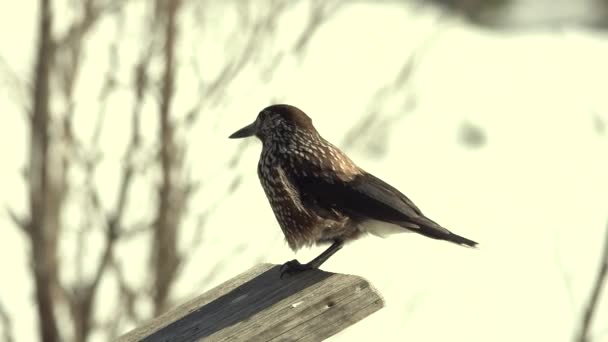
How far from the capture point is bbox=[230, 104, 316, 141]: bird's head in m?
3.99

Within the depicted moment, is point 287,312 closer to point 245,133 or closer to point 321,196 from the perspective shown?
point 321,196

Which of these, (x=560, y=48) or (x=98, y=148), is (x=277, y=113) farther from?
(x=560, y=48)

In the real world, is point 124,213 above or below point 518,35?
below

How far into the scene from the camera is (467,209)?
26.6 feet

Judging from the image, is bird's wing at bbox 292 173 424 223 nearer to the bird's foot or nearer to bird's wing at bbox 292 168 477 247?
bird's wing at bbox 292 168 477 247

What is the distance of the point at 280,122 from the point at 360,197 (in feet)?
1.89

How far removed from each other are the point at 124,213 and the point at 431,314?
2.63 meters

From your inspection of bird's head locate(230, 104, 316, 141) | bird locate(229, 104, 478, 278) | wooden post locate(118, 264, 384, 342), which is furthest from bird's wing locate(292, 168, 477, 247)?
wooden post locate(118, 264, 384, 342)

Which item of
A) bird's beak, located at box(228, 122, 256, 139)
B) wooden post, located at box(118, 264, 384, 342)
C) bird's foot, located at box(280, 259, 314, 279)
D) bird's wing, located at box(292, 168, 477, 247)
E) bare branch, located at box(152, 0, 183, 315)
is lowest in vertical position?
wooden post, located at box(118, 264, 384, 342)

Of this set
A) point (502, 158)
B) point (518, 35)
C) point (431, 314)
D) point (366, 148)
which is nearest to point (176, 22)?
point (366, 148)

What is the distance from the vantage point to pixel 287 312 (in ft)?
9.64

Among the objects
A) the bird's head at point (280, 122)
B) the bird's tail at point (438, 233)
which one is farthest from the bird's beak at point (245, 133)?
the bird's tail at point (438, 233)

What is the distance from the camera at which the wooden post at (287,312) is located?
2.90 metres

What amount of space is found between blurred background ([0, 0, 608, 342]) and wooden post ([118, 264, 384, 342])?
1.00 meters
